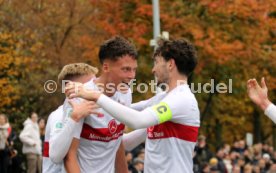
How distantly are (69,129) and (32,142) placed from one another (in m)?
12.0

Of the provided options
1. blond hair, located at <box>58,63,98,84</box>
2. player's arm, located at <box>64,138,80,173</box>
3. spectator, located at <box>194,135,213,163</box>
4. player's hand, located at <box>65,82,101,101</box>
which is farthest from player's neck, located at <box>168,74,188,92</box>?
spectator, located at <box>194,135,213,163</box>

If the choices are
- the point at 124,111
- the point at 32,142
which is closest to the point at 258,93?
the point at 124,111

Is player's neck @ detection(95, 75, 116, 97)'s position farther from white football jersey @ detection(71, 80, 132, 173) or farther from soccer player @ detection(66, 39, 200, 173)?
soccer player @ detection(66, 39, 200, 173)

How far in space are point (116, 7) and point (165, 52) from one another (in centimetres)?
1768

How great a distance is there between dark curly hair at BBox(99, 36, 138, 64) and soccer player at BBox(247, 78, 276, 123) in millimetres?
1194

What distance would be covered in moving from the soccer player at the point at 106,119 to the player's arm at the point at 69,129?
0.25m

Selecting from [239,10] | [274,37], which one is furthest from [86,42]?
[274,37]

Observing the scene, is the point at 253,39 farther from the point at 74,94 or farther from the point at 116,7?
the point at 74,94

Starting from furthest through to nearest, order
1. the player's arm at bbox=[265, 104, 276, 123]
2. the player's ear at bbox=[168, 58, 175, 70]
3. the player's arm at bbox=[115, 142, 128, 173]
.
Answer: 1. the player's arm at bbox=[115, 142, 128, 173]
2. the player's arm at bbox=[265, 104, 276, 123]
3. the player's ear at bbox=[168, 58, 175, 70]

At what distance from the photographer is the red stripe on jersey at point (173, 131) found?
754cm

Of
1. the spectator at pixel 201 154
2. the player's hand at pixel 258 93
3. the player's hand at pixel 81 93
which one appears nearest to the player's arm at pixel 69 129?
the player's hand at pixel 81 93

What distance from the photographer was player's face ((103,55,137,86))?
7543mm

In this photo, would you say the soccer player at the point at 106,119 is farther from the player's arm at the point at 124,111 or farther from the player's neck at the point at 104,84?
the player's arm at the point at 124,111

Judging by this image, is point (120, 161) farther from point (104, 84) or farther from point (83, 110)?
point (83, 110)
